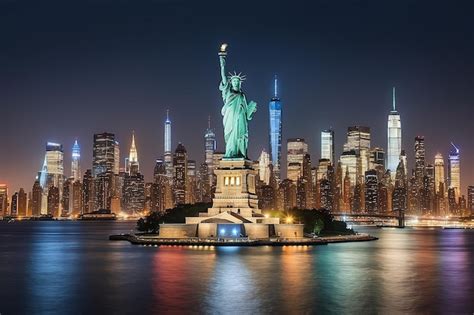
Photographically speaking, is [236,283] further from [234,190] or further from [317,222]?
[317,222]

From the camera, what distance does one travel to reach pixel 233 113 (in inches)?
2726

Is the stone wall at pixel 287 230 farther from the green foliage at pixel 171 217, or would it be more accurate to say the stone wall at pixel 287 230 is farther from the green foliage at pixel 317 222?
the green foliage at pixel 171 217

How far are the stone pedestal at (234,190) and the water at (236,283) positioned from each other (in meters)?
11.5

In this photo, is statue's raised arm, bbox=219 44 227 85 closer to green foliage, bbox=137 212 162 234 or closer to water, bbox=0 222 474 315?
water, bbox=0 222 474 315

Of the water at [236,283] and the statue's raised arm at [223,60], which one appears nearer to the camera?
the water at [236,283]

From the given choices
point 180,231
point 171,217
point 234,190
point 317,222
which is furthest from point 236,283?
point 171,217

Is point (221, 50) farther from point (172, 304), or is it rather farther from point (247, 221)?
point (172, 304)

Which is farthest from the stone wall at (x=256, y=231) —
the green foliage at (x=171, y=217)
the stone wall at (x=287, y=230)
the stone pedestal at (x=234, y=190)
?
the green foliage at (x=171, y=217)

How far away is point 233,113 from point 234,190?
7681mm

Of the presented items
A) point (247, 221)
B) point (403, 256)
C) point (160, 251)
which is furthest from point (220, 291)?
point (247, 221)

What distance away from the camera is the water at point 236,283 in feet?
95.7

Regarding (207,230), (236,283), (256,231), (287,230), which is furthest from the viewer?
(287,230)

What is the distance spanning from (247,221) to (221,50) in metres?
17.3

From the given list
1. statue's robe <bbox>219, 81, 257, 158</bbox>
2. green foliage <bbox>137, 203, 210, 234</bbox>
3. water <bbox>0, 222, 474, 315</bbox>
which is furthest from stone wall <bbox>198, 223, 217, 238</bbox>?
green foliage <bbox>137, 203, 210, 234</bbox>
